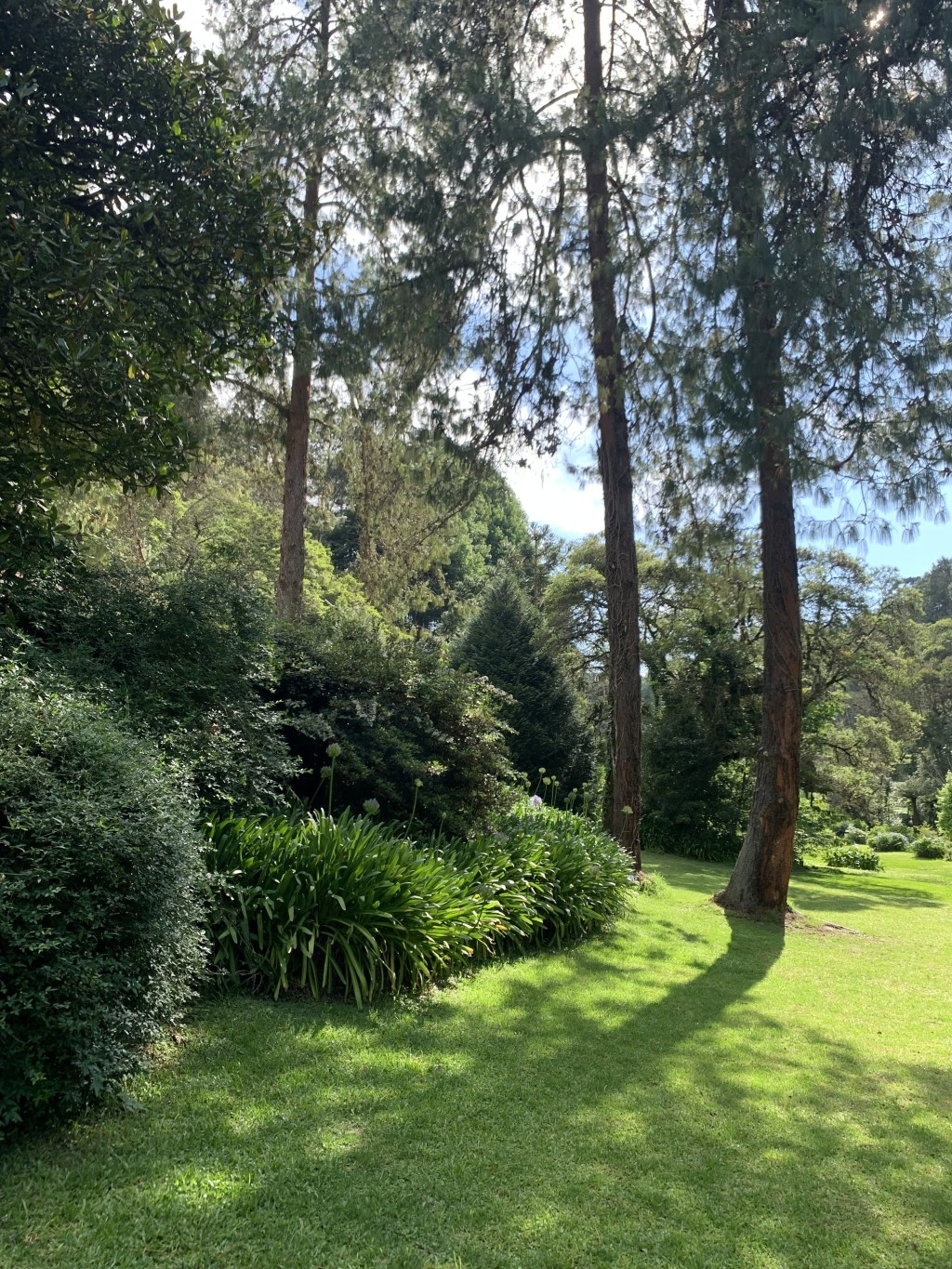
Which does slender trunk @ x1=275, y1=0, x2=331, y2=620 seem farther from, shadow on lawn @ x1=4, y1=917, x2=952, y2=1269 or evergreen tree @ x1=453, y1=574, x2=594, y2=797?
shadow on lawn @ x1=4, y1=917, x2=952, y2=1269

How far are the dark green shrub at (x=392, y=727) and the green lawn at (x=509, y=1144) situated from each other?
6.90 feet

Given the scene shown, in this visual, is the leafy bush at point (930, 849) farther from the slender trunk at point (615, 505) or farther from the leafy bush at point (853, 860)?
the slender trunk at point (615, 505)

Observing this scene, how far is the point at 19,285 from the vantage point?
13.7 ft

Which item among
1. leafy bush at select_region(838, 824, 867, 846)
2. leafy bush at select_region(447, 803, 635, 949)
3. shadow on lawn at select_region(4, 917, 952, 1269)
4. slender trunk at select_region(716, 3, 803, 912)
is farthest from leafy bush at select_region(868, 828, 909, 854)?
shadow on lawn at select_region(4, 917, 952, 1269)

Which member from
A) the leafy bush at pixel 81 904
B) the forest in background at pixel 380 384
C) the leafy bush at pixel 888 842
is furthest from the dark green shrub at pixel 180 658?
the leafy bush at pixel 888 842

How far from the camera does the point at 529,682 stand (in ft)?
54.9

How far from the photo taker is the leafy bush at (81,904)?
255 cm

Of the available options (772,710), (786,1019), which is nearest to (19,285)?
(786,1019)

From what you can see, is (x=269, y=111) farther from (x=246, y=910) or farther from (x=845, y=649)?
(x=845, y=649)

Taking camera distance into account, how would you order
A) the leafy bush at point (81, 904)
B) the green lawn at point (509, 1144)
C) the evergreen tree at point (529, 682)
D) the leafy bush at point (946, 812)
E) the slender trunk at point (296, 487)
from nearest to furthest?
the green lawn at point (509, 1144)
the leafy bush at point (81, 904)
the slender trunk at point (296, 487)
the evergreen tree at point (529, 682)
the leafy bush at point (946, 812)

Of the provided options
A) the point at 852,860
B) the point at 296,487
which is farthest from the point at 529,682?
the point at 852,860

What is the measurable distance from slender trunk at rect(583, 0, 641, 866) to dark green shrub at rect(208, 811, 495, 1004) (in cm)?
514

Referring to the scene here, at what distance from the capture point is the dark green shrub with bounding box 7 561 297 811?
4.72 m

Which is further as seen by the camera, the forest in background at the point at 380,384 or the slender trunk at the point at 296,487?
the slender trunk at the point at 296,487
